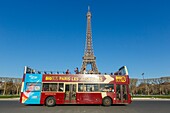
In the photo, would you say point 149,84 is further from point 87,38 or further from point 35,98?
point 35,98

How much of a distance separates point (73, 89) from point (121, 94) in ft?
15.6

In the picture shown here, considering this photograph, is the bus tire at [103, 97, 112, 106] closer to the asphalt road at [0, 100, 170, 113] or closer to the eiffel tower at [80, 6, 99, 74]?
the asphalt road at [0, 100, 170, 113]

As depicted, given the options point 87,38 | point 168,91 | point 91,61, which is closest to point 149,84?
point 168,91

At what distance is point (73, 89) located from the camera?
50.8ft

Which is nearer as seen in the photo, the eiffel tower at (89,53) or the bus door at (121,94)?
the bus door at (121,94)

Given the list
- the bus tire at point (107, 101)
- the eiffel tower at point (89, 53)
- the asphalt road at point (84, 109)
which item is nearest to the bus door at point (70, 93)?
the asphalt road at point (84, 109)

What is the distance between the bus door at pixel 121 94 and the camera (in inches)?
605

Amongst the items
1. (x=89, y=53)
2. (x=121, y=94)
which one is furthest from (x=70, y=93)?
(x=89, y=53)

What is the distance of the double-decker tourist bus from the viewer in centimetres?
1531

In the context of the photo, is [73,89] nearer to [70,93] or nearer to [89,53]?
[70,93]

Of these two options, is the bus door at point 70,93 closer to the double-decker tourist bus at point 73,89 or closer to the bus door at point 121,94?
the double-decker tourist bus at point 73,89

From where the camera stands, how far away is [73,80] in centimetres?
1562

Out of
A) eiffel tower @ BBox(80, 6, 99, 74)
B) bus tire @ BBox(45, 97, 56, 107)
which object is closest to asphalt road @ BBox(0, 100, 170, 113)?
bus tire @ BBox(45, 97, 56, 107)

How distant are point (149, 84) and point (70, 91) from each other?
56.2 metres
